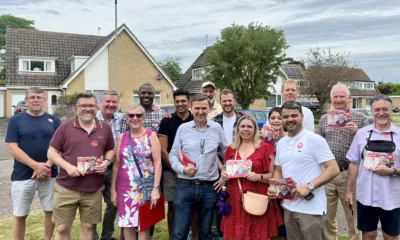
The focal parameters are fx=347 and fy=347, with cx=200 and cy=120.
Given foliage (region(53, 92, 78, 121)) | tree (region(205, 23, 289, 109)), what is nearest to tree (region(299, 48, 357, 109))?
tree (region(205, 23, 289, 109))

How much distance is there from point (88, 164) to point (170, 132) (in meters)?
1.27

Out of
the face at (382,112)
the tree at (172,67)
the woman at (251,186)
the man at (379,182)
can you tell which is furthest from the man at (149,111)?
the tree at (172,67)

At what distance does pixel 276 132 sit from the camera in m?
4.84

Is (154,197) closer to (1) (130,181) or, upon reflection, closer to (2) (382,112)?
(1) (130,181)

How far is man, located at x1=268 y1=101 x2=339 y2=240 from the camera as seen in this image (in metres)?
3.72

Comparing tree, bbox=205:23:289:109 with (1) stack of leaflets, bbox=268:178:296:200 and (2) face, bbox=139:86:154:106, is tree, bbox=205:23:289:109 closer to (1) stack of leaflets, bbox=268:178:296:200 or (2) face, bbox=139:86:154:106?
(2) face, bbox=139:86:154:106

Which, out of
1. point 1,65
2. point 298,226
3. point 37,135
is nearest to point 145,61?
point 37,135

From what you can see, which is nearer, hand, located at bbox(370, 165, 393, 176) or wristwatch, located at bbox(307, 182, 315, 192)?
wristwatch, located at bbox(307, 182, 315, 192)

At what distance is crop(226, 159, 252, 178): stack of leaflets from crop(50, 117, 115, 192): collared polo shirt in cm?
170

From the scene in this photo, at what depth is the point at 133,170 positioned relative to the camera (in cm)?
454

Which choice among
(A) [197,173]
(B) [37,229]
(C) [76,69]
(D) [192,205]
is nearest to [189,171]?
(A) [197,173]

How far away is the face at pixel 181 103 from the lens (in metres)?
5.11

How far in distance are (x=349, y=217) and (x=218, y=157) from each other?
2.28 m

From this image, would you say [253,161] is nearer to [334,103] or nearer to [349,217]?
[334,103]
